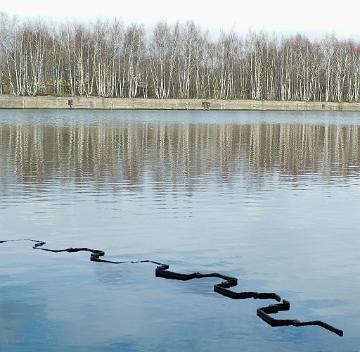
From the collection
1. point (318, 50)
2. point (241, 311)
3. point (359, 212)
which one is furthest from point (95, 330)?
point (318, 50)

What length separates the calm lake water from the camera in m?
7.85

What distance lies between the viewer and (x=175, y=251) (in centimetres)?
1188

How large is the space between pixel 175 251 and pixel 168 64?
317 feet

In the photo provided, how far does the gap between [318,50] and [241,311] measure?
118 metres

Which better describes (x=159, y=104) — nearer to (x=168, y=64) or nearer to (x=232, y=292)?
(x=168, y=64)

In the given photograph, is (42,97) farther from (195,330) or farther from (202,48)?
(195,330)

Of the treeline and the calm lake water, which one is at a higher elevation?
the treeline

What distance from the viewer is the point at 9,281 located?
981 cm

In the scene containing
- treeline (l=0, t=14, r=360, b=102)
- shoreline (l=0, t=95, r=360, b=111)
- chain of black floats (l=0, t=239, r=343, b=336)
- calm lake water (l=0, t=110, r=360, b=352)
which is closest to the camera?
calm lake water (l=0, t=110, r=360, b=352)

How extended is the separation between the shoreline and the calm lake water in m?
62.6

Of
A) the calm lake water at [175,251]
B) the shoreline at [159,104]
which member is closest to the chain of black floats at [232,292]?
the calm lake water at [175,251]

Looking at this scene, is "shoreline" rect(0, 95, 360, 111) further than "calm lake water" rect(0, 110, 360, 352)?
Yes

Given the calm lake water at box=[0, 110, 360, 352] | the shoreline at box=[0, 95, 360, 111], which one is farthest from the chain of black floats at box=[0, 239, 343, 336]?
the shoreline at box=[0, 95, 360, 111]

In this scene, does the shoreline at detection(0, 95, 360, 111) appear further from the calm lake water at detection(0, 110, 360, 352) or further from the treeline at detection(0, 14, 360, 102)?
the calm lake water at detection(0, 110, 360, 352)
